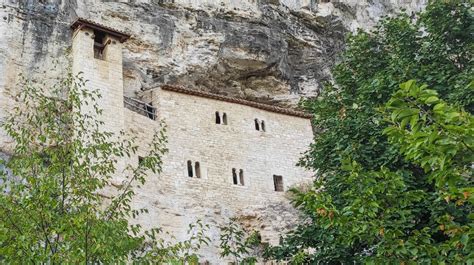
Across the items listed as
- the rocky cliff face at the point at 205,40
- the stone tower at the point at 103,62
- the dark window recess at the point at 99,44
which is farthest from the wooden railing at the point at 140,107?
the dark window recess at the point at 99,44

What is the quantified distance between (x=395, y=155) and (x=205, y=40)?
1867cm

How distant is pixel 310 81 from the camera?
30984 mm

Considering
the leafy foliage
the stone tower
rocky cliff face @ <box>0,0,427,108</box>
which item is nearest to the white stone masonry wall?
the stone tower

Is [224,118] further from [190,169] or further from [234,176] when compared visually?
[190,169]

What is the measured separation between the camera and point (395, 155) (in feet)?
35.4

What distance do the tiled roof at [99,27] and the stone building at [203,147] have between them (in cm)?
4

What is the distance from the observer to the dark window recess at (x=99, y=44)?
25.5 m

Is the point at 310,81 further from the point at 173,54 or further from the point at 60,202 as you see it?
the point at 60,202

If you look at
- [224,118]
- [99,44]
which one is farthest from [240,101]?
[99,44]

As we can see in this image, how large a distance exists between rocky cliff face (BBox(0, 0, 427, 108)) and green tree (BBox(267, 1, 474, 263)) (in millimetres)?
13518

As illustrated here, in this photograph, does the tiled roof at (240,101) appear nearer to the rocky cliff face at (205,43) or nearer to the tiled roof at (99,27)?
the rocky cliff face at (205,43)

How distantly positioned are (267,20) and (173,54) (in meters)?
5.77

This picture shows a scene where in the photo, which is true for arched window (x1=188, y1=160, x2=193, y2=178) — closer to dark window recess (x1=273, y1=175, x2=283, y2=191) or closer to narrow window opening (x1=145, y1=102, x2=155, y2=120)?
narrow window opening (x1=145, y1=102, x2=155, y2=120)

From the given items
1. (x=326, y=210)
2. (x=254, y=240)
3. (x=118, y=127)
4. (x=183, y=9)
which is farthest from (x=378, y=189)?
(x=183, y=9)
